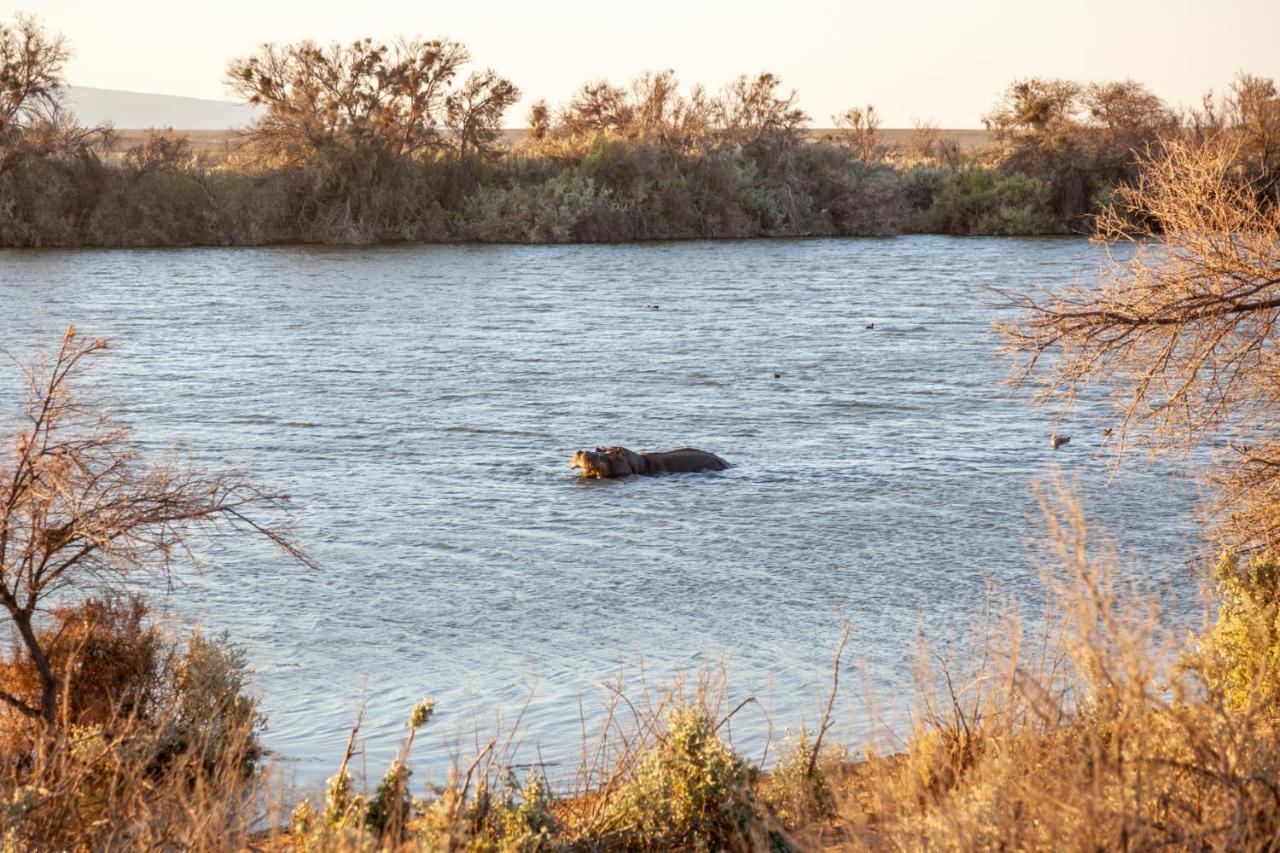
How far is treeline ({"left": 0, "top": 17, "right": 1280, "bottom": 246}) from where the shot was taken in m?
45.9

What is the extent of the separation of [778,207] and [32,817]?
161 ft

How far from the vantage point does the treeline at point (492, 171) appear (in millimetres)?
45938

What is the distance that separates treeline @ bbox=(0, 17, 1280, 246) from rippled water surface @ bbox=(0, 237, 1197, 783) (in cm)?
1502

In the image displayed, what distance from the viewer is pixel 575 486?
45.5 ft

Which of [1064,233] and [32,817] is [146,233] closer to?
[1064,233]

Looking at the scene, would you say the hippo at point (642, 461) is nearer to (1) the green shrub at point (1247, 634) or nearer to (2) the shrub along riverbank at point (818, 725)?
(2) the shrub along riverbank at point (818, 725)

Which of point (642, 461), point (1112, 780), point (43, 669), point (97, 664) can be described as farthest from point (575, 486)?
point (1112, 780)

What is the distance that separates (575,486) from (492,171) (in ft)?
130

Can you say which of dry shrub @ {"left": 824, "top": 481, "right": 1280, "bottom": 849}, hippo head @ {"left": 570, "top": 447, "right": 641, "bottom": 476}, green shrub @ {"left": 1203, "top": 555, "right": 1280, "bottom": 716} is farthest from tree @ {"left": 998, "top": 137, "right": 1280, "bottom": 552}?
hippo head @ {"left": 570, "top": 447, "right": 641, "bottom": 476}

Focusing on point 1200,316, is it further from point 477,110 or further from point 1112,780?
point 477,110

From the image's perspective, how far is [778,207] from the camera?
52781 mm

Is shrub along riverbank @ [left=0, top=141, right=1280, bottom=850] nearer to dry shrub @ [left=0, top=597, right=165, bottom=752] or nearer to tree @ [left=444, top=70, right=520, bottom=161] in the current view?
dry shrub @ [left=0, top=597, right=165, bottom=752]

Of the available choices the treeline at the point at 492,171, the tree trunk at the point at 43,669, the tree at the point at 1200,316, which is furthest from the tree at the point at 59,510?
the treeline at the point at 492,171

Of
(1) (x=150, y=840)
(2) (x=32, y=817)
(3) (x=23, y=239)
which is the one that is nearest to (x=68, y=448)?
(2) (x=32, y=817)
